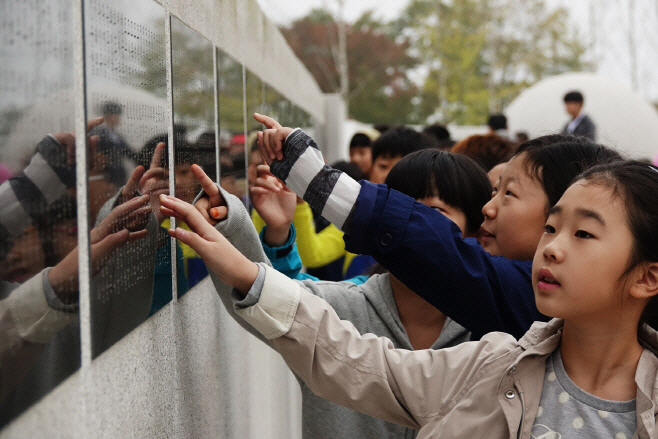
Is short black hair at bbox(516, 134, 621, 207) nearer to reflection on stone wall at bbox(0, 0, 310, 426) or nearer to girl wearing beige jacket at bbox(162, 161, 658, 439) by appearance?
girl wearing beige jacket at bbox(162, 161, 658, 439)

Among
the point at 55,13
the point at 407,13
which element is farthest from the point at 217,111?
the point at 407,13

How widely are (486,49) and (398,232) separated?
32687 mm

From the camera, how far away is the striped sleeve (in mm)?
1708

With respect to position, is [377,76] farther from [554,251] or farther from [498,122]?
[554,251]

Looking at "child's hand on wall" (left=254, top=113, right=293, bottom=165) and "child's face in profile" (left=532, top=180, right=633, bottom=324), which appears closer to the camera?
"child's face in profile" (left=532, top=180, right=633, bottom=324)

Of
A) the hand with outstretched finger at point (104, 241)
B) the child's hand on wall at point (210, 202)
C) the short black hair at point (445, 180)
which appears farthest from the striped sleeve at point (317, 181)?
the short black hair at point (445, 180)

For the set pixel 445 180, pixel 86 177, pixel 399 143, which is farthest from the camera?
pixel 399 143

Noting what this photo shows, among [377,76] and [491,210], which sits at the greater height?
[377,76]

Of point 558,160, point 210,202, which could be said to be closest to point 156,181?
point 210,202

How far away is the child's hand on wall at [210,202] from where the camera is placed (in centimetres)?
169

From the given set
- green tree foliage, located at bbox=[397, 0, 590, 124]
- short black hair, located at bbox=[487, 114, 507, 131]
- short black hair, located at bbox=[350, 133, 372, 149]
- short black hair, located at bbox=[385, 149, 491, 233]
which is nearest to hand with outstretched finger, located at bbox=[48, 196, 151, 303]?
short black hair, located at bbox=[385, 149, 491, 233]

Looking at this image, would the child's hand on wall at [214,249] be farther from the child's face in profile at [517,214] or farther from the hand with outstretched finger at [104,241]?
the child's face in profile at [517,214]

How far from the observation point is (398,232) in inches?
66.2

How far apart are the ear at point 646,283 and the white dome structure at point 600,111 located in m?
13.9
